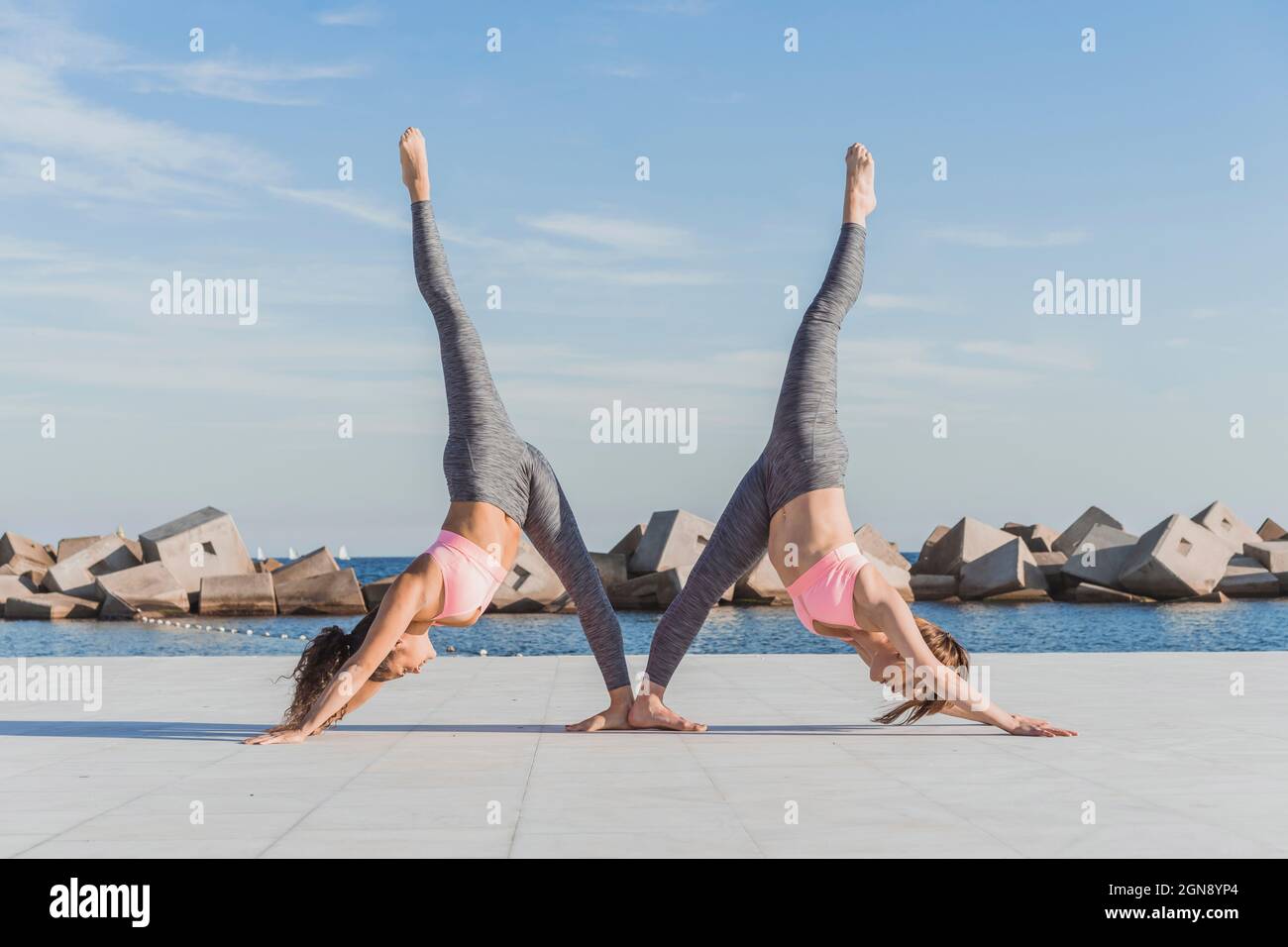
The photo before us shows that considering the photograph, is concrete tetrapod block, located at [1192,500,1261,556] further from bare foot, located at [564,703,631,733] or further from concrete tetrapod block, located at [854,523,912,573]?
bare foot, located at [564,703,631,733]

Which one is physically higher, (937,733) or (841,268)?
(841,268)

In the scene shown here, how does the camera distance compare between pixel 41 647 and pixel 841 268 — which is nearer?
pixel 841 268

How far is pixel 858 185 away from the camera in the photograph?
610 cm

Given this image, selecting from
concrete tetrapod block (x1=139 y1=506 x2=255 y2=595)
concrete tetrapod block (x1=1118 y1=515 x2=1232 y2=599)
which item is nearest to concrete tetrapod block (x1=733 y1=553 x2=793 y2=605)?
concrete tetrapod block (x1=1118 y1=515 x2=1232 y2=599)

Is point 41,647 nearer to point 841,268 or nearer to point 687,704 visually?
point 687,704

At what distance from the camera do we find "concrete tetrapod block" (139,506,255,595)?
2900 centimetres

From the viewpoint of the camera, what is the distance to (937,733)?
5.89 metres

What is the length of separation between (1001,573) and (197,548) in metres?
19.1

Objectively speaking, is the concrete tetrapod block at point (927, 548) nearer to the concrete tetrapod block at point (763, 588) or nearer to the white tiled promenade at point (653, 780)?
the concrete tetrapod block at point (763, 588)

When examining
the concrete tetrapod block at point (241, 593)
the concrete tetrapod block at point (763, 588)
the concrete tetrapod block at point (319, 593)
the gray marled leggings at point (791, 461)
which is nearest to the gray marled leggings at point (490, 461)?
the gray marled leggings at point (791, 461)

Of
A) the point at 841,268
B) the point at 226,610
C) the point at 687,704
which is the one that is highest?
the point at 841,268

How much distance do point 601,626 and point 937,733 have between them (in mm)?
1639
